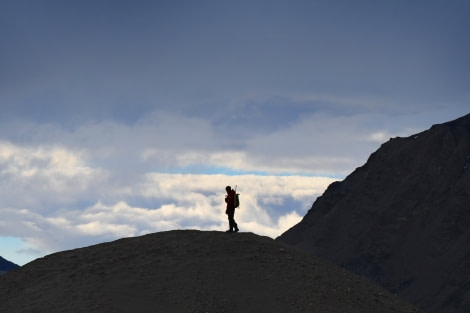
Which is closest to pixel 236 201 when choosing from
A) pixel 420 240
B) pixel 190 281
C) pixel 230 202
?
pixel 230 202

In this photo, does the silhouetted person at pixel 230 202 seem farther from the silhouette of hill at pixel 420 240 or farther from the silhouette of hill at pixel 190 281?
the silhouette of hill at pixel 420 240

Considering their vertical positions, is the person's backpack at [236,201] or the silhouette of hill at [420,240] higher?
the silhouette of hill at [420,240]

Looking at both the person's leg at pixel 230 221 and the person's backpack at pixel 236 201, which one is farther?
the person's leg at pixel 230 221

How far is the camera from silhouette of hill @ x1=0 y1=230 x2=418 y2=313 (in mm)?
30281

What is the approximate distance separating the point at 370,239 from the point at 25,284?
163192 millimetres

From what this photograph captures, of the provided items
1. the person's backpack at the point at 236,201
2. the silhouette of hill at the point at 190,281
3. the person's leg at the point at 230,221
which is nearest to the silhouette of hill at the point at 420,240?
the person's leg at the point at 230,221

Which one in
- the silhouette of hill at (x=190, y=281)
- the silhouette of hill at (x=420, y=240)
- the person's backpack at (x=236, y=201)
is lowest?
the silhouette of hill at (x=190, y=281)

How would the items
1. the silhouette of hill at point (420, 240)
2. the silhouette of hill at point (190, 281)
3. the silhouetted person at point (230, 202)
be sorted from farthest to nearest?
the silhouette of hill at point (420, 240)
the silhouetted person at point (230, 202)
the silhouette of hill at point (190, 281)

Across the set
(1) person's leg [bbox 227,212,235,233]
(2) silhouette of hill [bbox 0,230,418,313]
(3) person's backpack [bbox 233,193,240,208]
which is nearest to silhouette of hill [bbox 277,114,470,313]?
(1) person's leg [bbox 227,212,235,233]

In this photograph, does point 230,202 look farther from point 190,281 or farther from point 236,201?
point 190,281

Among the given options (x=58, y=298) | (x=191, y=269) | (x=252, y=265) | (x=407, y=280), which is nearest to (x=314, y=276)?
A: (x=252, y=265)

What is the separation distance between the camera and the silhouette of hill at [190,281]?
1192 inches

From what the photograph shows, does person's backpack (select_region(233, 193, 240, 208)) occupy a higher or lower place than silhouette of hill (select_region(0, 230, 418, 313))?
higher

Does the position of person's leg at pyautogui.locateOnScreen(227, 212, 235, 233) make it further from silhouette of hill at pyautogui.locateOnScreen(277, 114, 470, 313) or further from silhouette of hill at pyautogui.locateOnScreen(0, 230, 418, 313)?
silhouette of hill at pyautogui.locateOnScreen(277, 114, 470, 313)
